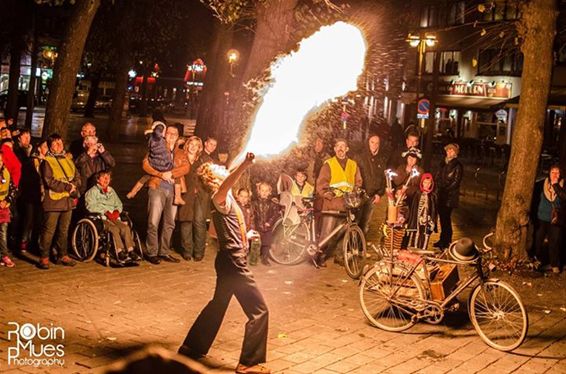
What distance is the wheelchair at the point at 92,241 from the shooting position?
10422 millimetres

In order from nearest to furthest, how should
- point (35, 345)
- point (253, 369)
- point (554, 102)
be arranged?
point (253, 369) → point (35, 345) → point (554, 102)

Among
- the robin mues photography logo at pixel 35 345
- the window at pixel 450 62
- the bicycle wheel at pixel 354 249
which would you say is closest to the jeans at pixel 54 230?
the robin mues photography logo at pixel 35 345

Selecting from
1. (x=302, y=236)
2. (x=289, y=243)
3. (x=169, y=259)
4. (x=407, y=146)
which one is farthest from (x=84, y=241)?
(x=407, y=146)

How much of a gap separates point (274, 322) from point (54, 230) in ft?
12.3

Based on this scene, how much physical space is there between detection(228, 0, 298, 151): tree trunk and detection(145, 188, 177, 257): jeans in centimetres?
215

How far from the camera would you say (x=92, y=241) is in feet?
34.5

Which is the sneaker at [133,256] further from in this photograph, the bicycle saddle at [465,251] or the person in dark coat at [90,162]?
the bicycle saddle at [465,251]

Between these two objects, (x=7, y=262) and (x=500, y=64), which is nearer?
(x=7, y=262)

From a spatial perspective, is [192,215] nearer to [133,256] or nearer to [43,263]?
[133,256]

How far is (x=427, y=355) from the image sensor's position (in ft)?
24.1

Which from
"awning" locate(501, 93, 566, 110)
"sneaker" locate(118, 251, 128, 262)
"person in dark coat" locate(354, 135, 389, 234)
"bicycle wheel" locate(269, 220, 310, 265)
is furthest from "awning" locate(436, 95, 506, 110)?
"sneaker" locate(118, 251, 128, 262)

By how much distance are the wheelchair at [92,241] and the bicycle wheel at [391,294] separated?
3877mm

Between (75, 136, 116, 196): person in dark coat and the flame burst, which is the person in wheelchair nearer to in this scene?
(75, 136, 116, 196): person in dark coat

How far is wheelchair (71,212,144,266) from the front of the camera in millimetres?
10422
